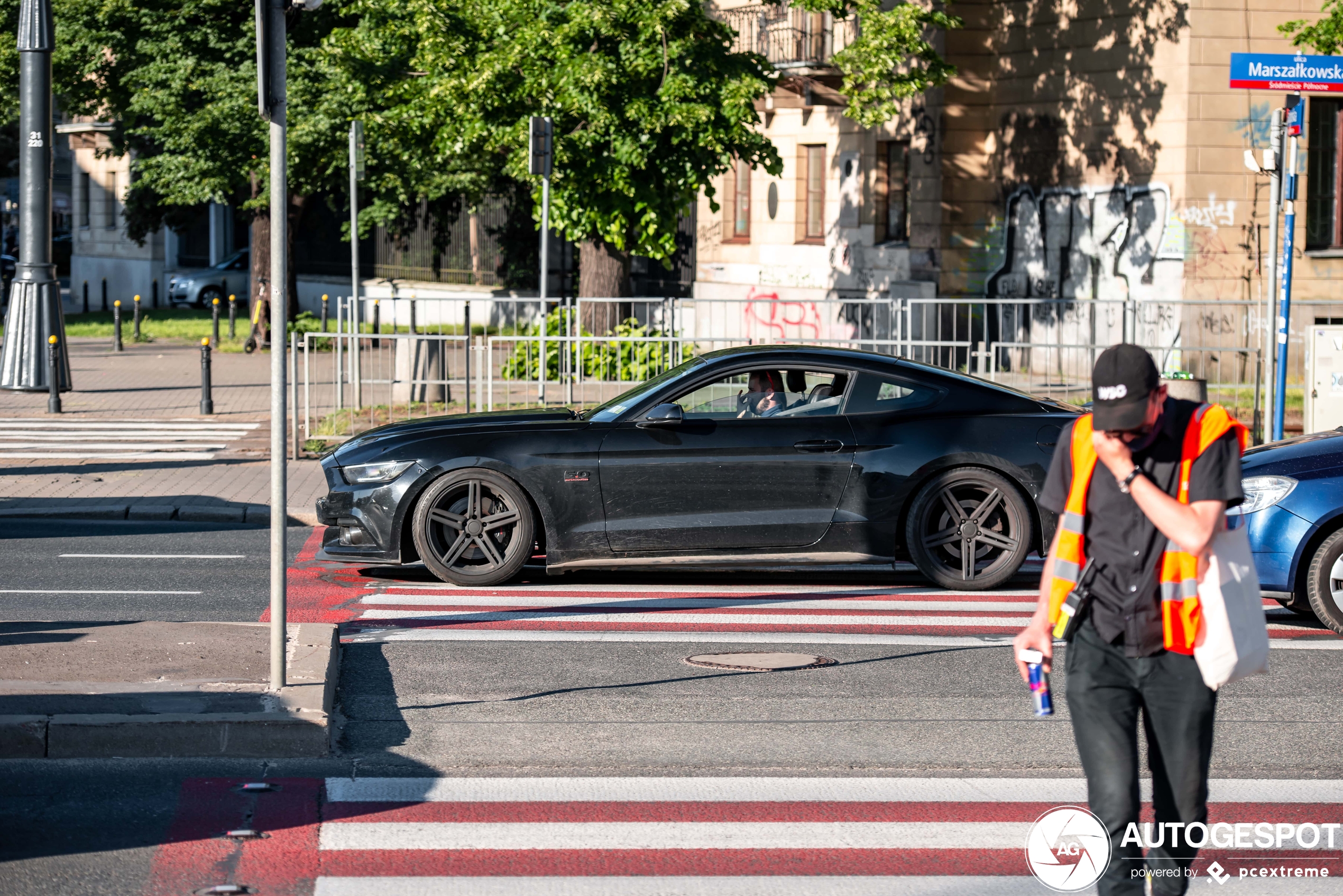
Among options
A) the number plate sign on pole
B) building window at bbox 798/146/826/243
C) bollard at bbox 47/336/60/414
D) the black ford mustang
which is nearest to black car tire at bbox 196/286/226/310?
building window at bbox 798/146/826/243

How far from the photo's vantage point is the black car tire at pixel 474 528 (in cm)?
966

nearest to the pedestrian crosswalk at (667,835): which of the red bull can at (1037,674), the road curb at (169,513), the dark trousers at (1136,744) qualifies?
the dark trousers at (1136,744)

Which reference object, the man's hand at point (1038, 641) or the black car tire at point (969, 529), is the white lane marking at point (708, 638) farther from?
the man's hand at point (1038, 641)

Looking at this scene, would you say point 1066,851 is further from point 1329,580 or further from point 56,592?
point 56,592

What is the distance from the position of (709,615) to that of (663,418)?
1332 millimetres

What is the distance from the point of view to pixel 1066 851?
5.10 meters

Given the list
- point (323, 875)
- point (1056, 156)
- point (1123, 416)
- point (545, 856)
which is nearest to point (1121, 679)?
point (1123, 416)

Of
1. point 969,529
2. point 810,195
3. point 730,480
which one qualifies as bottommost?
point 969,529

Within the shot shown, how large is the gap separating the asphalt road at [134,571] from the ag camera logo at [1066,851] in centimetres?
503

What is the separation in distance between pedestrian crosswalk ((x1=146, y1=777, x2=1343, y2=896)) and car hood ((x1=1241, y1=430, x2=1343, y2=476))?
3.19 m

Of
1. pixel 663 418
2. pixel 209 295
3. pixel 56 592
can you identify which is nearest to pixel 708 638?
pixel 663 418

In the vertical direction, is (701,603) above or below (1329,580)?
below

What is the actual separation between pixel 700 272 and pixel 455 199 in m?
7.52
